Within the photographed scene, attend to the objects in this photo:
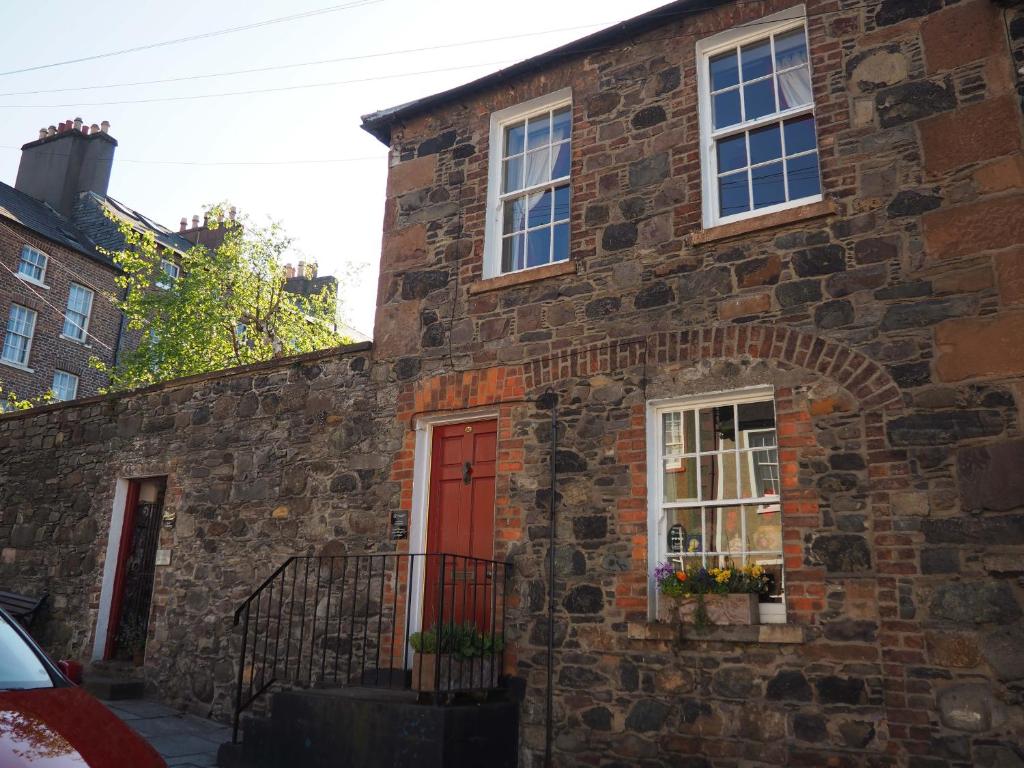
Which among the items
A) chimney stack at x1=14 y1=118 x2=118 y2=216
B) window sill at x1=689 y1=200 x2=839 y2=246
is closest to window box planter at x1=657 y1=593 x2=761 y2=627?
window sill at x1=689 y1=200 x2=839 y2=246

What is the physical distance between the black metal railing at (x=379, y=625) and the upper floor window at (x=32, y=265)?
18.1 metres

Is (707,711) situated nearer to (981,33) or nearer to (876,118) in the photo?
(876,118)

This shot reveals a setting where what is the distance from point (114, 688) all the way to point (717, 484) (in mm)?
6776

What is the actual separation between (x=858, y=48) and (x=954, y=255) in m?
1.87

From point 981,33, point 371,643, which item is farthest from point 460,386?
point 981,33

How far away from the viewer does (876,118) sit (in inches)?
239

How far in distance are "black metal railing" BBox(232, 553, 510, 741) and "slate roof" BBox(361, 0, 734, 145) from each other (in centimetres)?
463

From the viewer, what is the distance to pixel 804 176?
6.42 meters

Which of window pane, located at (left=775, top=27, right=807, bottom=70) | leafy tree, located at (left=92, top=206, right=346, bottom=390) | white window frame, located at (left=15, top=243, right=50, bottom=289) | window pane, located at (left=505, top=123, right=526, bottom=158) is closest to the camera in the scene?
window pane, located at (left=775, top=27, right=807, bottom=70)

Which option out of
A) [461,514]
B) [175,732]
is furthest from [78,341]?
[461,514]

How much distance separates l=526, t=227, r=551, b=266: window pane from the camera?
25.3 feet

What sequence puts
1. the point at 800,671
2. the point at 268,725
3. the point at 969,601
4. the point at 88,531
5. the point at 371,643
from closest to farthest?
1. the point at 969,601
2. the point at 800,671
3. the point at 268,725
4. the point at 371,643
5. the point at 88,531

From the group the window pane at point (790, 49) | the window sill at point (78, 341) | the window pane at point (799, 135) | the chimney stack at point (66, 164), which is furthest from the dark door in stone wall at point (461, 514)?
the chimney stack at point (66, 164)

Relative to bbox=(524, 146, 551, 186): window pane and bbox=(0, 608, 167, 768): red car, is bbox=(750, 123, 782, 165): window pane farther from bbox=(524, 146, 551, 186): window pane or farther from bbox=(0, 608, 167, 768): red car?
bbox=(0, 608, 167, 768): red car
